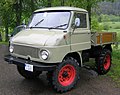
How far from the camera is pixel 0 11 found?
22.0 meters

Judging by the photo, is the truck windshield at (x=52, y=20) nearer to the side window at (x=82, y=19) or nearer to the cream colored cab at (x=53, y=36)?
the cream colored cab at (x=53, y=36)

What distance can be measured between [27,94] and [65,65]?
130 centimetres

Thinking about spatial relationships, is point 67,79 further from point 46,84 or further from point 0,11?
point 0,11

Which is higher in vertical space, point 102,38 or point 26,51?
point 102,38

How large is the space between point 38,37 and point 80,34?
1390 mm

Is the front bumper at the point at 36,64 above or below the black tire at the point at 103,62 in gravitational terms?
above

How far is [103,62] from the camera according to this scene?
7855 mm

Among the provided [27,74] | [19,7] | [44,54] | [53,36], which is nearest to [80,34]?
[53,36]

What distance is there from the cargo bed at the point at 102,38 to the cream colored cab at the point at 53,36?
0.37 m

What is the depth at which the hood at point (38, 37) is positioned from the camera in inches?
222

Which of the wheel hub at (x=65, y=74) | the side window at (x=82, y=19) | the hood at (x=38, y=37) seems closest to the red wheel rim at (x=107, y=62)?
the side window at (x=82, y=19)

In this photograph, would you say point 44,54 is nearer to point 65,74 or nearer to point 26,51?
point 26,51

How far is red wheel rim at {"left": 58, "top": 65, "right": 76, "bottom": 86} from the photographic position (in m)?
6.03

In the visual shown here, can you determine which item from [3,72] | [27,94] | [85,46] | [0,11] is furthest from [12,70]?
[0,11]
